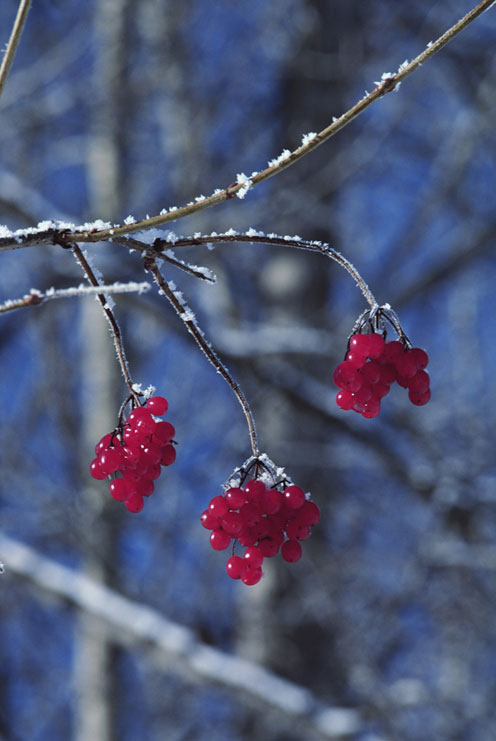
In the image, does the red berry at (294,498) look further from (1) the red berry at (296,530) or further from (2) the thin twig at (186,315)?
(2) the thin twig at (186,315)

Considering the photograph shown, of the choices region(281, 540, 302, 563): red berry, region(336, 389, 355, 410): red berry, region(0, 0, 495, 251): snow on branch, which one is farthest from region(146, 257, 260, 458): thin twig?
region(281, 540, 302, 563): red berry

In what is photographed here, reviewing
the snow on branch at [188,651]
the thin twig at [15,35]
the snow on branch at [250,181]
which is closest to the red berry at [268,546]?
the snow on branch at [250,181]

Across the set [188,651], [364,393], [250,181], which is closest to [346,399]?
[364,393]

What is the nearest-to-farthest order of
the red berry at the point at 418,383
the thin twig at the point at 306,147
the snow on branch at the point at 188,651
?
1. the thin twig at the point at 306,147
2. the red berry at the point at 418,383
3. the snow on branch at the point at 188,651

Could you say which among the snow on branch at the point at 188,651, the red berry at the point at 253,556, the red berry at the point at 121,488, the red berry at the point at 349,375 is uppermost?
the snow on branch at the point at 188,651

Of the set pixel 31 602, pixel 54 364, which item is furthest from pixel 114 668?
pixel 31 602

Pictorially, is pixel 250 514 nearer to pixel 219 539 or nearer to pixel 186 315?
pixel 219 539
